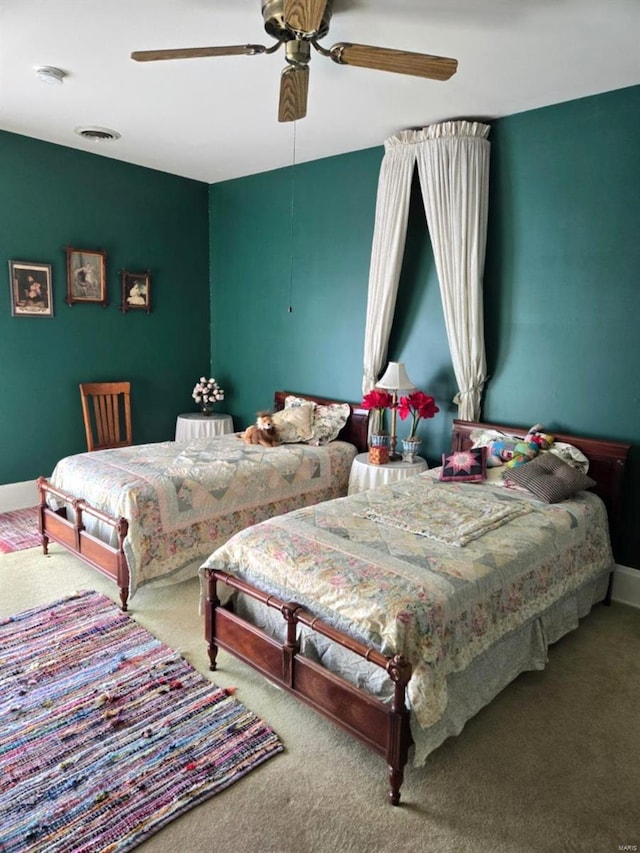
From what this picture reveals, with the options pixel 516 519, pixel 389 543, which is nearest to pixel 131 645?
pixel 389 543

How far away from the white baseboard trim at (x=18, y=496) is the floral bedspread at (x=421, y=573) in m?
2.88

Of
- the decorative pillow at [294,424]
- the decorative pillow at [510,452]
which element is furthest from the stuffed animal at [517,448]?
the decorative pillow at [294,424]

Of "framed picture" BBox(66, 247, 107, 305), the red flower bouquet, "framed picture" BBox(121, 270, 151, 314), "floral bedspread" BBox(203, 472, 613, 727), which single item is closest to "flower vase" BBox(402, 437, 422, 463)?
the red flower bouquet

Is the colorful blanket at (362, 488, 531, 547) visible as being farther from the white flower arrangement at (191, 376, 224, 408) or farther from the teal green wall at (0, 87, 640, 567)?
the white flower arrangement at (191, 376, 224, 408)

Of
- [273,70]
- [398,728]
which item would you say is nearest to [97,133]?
[273,70]

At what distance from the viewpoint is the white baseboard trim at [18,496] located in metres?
4.57

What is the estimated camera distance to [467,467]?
342cm

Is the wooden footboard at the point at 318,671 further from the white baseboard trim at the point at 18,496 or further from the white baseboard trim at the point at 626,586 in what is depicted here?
the white baseboard trim at the point at 18,496

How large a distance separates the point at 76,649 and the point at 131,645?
249 millimetres

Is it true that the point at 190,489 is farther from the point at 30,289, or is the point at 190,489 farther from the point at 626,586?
the point at 626,586

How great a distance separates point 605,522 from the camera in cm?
311

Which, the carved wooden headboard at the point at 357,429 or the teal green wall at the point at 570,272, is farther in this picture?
the carved wooden headboard at the point at 357,429

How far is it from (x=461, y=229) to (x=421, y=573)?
242 centimetres

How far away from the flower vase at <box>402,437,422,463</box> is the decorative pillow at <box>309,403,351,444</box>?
607mm
